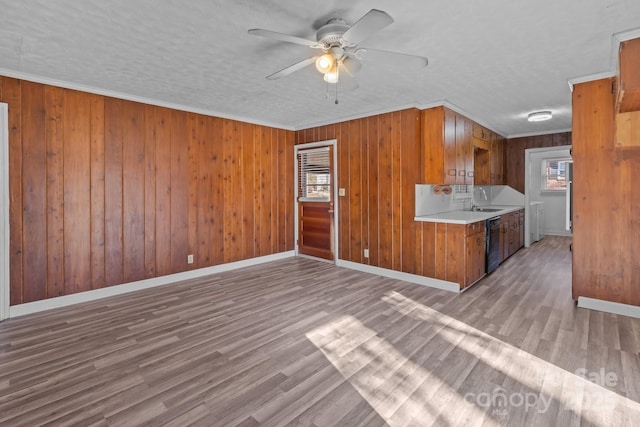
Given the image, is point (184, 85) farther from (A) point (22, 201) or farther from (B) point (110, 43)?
(A) point (22, 201)

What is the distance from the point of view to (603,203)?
322cm

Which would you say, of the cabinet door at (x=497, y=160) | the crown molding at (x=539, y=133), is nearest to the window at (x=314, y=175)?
the cabinet door at (x=497, y=160)

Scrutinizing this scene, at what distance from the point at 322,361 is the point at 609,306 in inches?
121

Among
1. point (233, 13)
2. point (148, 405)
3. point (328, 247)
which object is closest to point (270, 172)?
point (328, 247)

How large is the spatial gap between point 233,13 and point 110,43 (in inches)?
46.7

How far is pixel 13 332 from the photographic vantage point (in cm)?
282

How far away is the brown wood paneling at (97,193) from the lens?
143 inches

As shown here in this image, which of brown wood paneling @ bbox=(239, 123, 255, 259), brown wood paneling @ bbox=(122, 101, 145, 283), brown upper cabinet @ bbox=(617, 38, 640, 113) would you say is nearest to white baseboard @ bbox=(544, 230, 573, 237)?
brown upper cabinet @ bbox=(617, 38, 640, 113)

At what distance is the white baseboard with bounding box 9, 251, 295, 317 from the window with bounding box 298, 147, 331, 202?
1464 millimetres

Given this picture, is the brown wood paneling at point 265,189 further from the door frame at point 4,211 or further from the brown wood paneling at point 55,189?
the door frame at point 4,211

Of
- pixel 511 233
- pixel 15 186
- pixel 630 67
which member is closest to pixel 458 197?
pixel 511 233

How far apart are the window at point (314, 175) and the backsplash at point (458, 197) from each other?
5.39 feet

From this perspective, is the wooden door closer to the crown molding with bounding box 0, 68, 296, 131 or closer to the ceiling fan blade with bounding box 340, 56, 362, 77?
the crown molding with bounding box 0, 68, 296, 131

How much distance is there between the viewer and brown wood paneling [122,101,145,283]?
389 centimetres
